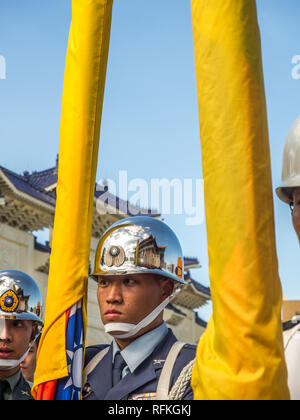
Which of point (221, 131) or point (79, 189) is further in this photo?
point (79, 189)

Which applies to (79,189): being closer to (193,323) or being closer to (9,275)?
(9,275)

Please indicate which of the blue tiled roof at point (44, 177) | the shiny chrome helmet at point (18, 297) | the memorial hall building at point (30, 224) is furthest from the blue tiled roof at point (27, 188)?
the shiny chrome helmet at point (18, 297)

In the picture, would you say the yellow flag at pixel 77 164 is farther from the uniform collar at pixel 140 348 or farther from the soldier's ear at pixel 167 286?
the soldier's ear at pixel 167 286

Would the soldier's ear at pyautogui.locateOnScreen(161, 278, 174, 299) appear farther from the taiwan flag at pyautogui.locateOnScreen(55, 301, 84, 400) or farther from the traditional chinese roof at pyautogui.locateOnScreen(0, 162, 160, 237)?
the traditional chinese roof at pyautogui.locateOnScreen(0, 162, 160, 237)

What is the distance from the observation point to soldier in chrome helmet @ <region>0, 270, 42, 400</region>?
4836mm

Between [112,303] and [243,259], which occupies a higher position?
[112,303]


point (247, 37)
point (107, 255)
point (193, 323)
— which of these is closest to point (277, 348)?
point (247, 37)

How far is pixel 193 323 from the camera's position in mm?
29500

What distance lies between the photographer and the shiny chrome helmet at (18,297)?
16.6 feet

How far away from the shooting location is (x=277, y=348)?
192cm

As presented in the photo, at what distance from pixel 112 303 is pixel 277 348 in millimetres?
1565
